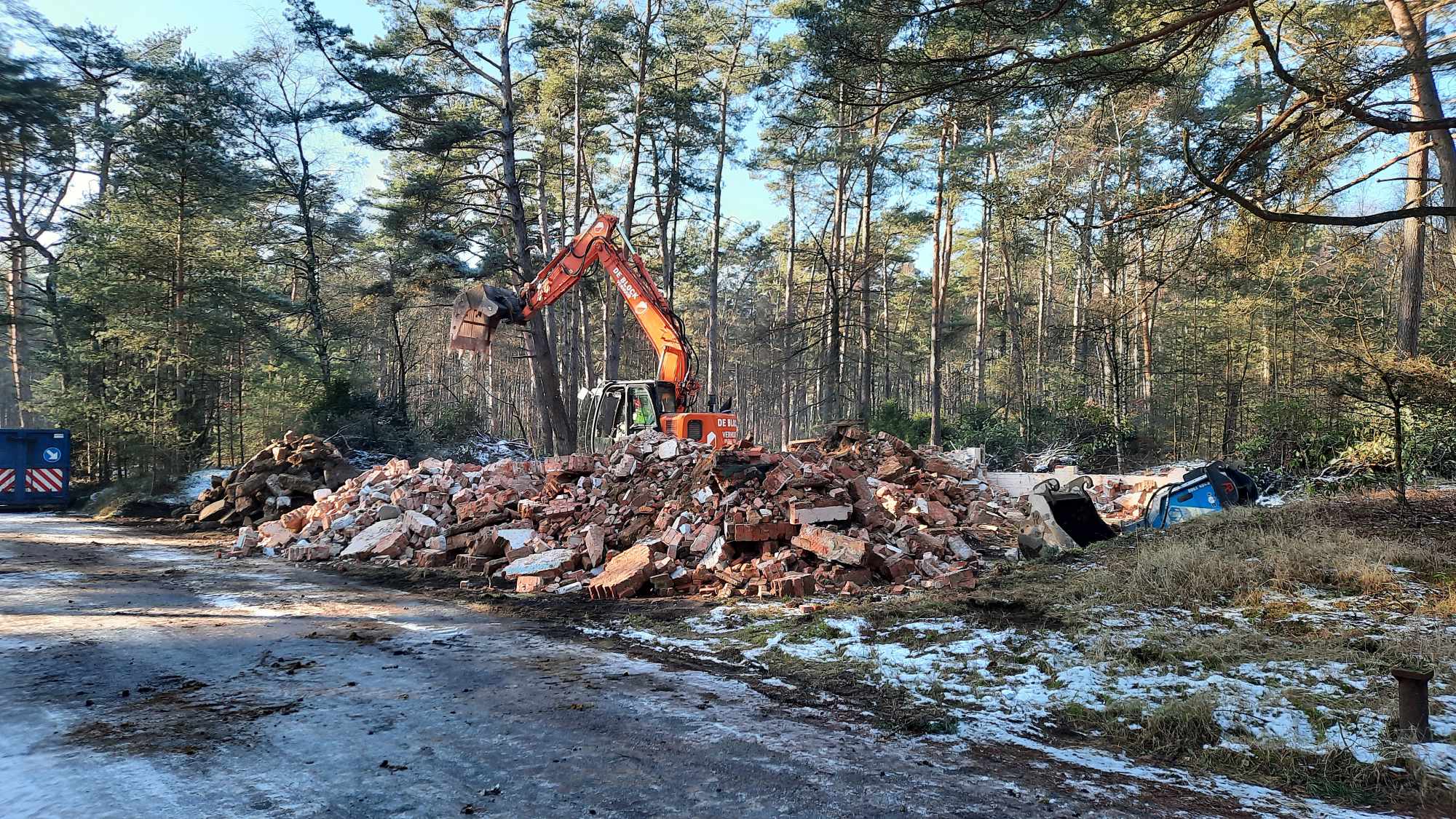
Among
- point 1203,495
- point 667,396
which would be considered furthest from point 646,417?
point 1203,495

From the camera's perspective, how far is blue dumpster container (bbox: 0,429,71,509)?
Result: 1908 cm

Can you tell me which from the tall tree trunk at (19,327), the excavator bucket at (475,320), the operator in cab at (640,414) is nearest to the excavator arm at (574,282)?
the excavator bucket at (475,320)

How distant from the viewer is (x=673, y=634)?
259 inches

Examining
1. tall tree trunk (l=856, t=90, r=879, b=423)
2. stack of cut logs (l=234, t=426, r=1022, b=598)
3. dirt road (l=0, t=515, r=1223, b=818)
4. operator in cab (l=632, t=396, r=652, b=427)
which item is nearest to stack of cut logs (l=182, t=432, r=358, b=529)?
stack of cut logs (l=234, t=426, r=1022, b=598)

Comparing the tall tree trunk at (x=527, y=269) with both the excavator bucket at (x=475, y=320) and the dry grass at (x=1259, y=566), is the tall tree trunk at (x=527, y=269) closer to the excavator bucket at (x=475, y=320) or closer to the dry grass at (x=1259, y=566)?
the excavator bucket at (x=475, y=320)

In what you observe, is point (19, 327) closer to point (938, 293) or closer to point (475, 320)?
point (475, 320)

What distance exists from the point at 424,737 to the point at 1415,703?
16.8 ft

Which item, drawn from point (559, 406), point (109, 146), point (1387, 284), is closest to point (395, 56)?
point (559, 406)

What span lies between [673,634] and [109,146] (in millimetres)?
25995

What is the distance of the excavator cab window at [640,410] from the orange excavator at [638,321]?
0.05ft

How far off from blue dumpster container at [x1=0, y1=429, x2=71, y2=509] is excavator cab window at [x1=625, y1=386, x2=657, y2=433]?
17.0m

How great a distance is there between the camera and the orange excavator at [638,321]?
13.1 m

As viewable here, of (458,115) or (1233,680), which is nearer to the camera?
(1233,680)

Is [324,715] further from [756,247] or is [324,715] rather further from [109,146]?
[756,247]
